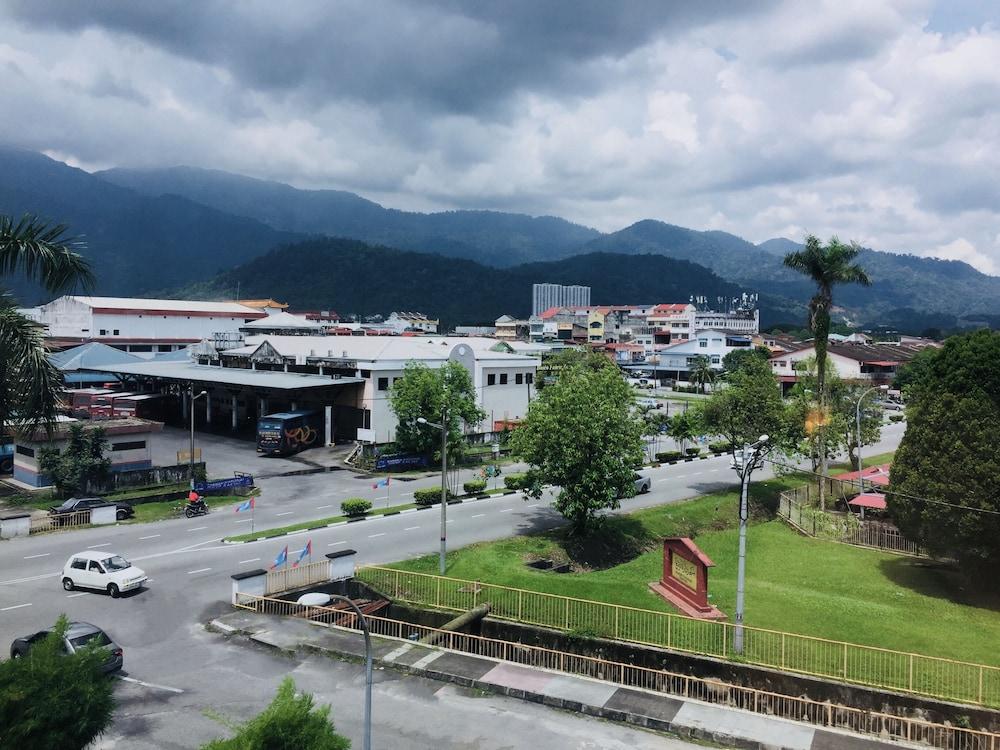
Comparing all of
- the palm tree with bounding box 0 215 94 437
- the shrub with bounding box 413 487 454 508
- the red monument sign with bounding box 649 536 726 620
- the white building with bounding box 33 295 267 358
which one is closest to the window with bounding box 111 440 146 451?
the shrub with bounding box 413 487 454 508

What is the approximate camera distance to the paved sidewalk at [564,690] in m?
15.2

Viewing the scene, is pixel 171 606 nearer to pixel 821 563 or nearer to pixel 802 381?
pixel 821 563

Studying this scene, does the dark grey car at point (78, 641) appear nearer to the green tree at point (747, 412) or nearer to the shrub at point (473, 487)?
the shrub at point (473, 487)

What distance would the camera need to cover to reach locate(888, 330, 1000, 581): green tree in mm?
22969

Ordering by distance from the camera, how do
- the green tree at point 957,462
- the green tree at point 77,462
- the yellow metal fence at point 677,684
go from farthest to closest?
the green tree at point 77,462
the green tree at point 957,462
the yellow metal fence at point 677,684

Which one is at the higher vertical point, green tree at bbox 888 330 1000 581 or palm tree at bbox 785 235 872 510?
palm tree at bbox 785 235 872 510

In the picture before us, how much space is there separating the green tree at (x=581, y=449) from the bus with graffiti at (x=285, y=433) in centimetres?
2496

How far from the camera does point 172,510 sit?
35.3 m

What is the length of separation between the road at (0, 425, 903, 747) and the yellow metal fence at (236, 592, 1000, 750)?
9.61ft

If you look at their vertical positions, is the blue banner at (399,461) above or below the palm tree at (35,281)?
below

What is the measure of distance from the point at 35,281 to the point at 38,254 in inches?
42.5

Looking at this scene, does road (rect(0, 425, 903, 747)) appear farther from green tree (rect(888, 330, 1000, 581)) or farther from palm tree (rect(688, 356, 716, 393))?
palm tree (rect(688, 356, 716, 393))

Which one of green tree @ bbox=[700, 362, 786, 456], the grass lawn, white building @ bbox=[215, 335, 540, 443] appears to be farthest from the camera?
white building @ bbox=[215, 335, 540, 443]

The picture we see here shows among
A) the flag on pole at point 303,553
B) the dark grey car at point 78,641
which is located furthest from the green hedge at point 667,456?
the dark grey car at point 78,641
